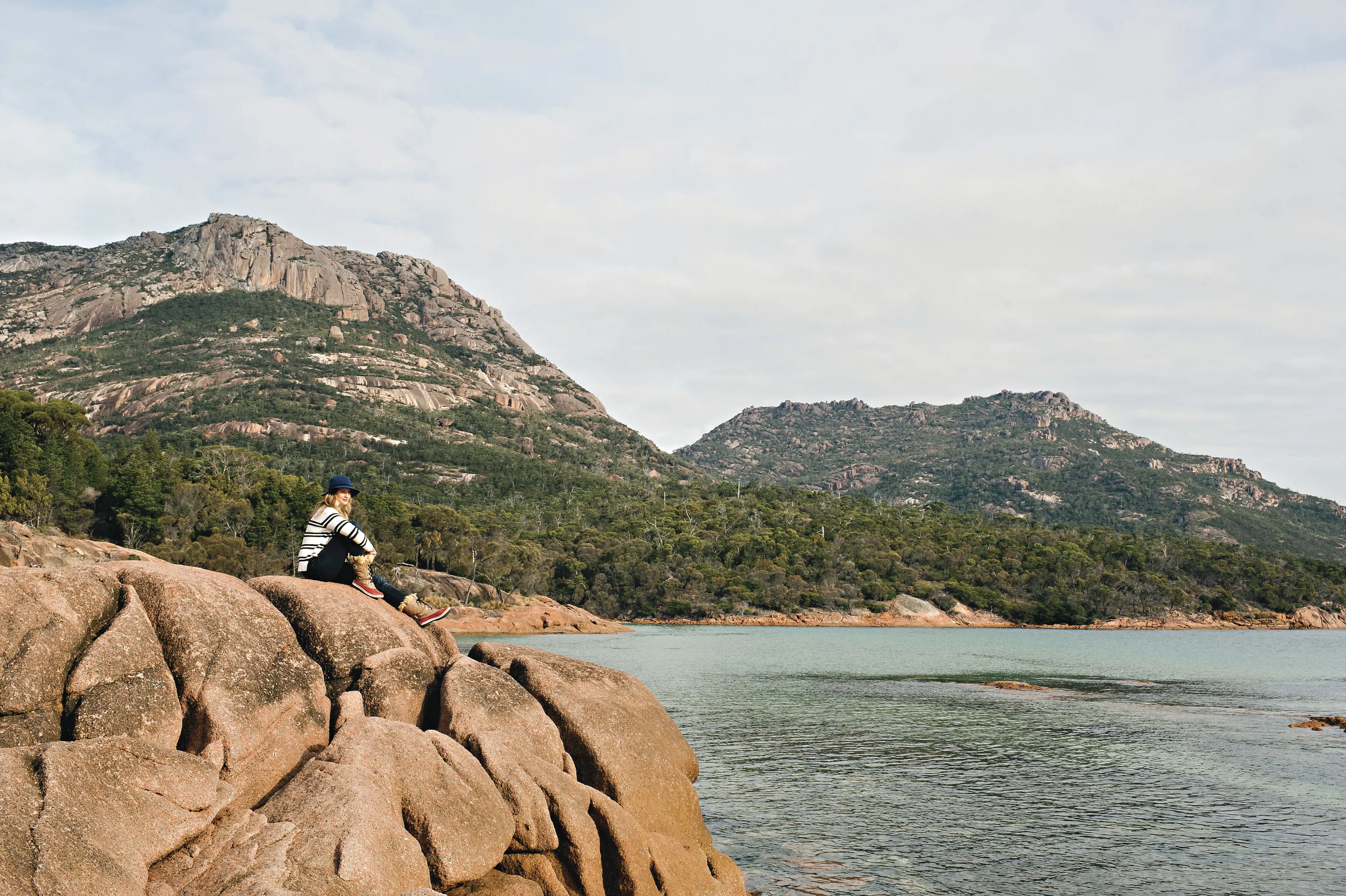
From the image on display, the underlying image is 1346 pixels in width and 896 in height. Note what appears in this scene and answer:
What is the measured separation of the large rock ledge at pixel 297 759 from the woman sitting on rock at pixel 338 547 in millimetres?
345

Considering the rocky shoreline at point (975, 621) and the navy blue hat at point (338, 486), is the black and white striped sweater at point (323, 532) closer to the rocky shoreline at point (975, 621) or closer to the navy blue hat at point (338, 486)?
the navy blue hat at point (338, 486)

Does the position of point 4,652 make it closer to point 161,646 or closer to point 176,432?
point 161,646

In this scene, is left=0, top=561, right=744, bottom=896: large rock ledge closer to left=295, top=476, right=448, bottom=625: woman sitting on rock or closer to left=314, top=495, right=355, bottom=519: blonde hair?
left=295, top=476, right=448, bottom=625: woman sitting on rock

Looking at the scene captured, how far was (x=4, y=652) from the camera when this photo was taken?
948 centimetres

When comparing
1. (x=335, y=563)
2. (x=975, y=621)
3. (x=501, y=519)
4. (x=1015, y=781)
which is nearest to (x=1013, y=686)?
(x=1015, y=781)

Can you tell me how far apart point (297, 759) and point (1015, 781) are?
2070cm

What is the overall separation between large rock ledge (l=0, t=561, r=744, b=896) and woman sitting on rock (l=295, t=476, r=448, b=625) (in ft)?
1.13

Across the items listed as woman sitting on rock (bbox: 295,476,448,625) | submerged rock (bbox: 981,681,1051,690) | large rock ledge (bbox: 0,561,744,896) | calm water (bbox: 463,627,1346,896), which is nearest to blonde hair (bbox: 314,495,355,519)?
woman sitting on rock (bbox: 295,476,448,625)

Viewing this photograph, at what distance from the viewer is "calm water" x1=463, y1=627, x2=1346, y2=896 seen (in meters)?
16.8

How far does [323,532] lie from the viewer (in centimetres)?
1291

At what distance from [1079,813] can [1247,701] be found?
31177 millimetres

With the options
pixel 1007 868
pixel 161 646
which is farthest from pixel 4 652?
pixel 1007 868

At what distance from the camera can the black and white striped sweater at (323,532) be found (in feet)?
42.2

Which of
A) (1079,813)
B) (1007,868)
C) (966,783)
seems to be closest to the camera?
(1007,868)
